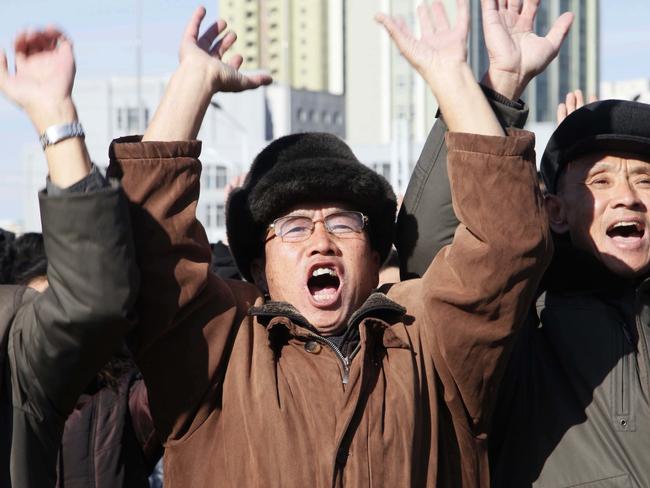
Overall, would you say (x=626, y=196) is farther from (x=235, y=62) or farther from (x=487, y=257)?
(x=235, y=62)

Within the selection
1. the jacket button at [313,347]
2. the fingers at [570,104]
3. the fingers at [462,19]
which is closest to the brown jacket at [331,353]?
the jacket button at [313,347]

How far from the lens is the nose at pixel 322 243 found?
3.71m

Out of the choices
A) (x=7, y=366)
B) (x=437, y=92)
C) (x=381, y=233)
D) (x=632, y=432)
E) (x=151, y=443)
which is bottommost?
(x=151, y=443)

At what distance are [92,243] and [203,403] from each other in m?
0.61

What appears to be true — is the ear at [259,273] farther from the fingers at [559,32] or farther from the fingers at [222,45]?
the fingers at [559,32]

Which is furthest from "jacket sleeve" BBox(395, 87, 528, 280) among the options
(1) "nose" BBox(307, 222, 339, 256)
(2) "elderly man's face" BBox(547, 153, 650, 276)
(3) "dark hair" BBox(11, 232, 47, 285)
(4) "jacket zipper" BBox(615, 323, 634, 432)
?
(3) "dark hair" BBox(11, 232, 47, 285)

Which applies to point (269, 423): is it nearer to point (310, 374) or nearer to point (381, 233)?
point (310, 374)

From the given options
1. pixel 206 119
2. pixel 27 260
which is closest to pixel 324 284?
pixel 27 260

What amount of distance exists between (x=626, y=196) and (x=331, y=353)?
1103 mm

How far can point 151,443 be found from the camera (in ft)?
16.4

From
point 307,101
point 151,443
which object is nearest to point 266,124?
point 307,101

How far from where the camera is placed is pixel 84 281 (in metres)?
3.21

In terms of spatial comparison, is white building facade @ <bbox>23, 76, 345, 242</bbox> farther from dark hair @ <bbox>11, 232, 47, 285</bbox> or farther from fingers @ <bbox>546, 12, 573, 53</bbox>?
fingers @ <bbox>546, 12, 573, 53</bbox>

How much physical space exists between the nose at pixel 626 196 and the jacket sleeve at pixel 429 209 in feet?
1.71
